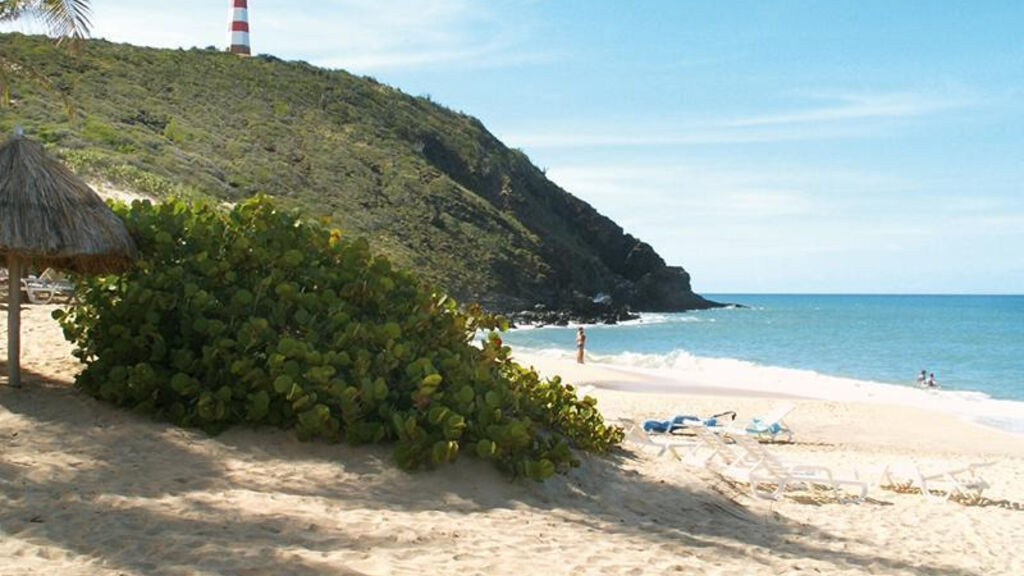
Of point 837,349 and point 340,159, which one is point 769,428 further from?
point 340,159

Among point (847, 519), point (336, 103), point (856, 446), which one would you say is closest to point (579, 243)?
point (336, 103)

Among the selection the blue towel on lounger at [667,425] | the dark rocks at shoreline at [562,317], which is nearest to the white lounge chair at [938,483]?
the blue towel on lounger at [667,425]

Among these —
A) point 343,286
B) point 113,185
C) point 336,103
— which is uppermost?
point 336,103

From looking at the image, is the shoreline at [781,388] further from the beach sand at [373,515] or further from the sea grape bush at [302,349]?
the sea grape bush at [302,349]

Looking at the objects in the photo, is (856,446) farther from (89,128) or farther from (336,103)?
(336,103)

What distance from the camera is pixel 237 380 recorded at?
6664 mm

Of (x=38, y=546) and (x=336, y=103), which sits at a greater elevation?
(x=336, y=103)

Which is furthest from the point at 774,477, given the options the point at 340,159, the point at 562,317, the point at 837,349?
the point at 340,159

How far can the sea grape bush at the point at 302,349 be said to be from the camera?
646 centimetres

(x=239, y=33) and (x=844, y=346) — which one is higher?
(x=239, y=33)

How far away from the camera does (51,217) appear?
21.6ft

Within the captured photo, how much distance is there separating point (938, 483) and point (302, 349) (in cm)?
766

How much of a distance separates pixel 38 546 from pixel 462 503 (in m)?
2.52

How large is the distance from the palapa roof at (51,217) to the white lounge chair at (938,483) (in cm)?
796
